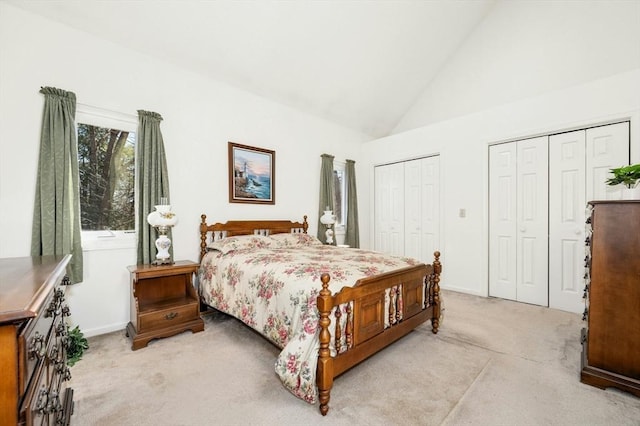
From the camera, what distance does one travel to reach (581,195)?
3473 millimetres

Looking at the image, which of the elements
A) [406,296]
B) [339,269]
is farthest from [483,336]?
[339,269]

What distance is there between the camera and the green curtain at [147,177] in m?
3.10

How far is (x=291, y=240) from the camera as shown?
3955mm

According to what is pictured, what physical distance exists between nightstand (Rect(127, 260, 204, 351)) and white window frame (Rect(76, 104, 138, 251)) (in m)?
0.43

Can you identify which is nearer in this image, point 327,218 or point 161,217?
point 161,217

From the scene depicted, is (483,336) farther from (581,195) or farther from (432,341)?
(581,195)

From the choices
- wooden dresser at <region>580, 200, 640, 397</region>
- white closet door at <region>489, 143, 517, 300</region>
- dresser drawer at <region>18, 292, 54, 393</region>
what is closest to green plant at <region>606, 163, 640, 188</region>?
wooden dresser at <region>580, 200, 640, 397</region>

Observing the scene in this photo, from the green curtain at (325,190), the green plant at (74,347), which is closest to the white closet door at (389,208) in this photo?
the green curtain at (325,190)

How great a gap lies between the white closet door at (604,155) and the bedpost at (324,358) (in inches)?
144

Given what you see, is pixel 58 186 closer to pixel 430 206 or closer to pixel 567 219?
pixel 430 206

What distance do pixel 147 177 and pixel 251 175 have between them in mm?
1386

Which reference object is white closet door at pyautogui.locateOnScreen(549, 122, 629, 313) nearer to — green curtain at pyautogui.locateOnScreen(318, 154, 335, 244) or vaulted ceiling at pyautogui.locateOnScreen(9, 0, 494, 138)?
vaulted ceiling at pyautogui.locateOnScreen(9, 0, 494, 138)

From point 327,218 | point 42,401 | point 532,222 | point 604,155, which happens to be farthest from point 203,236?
point 604,155

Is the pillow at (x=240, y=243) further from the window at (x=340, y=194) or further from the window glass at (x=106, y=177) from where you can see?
the window at (x=340, y=194)
